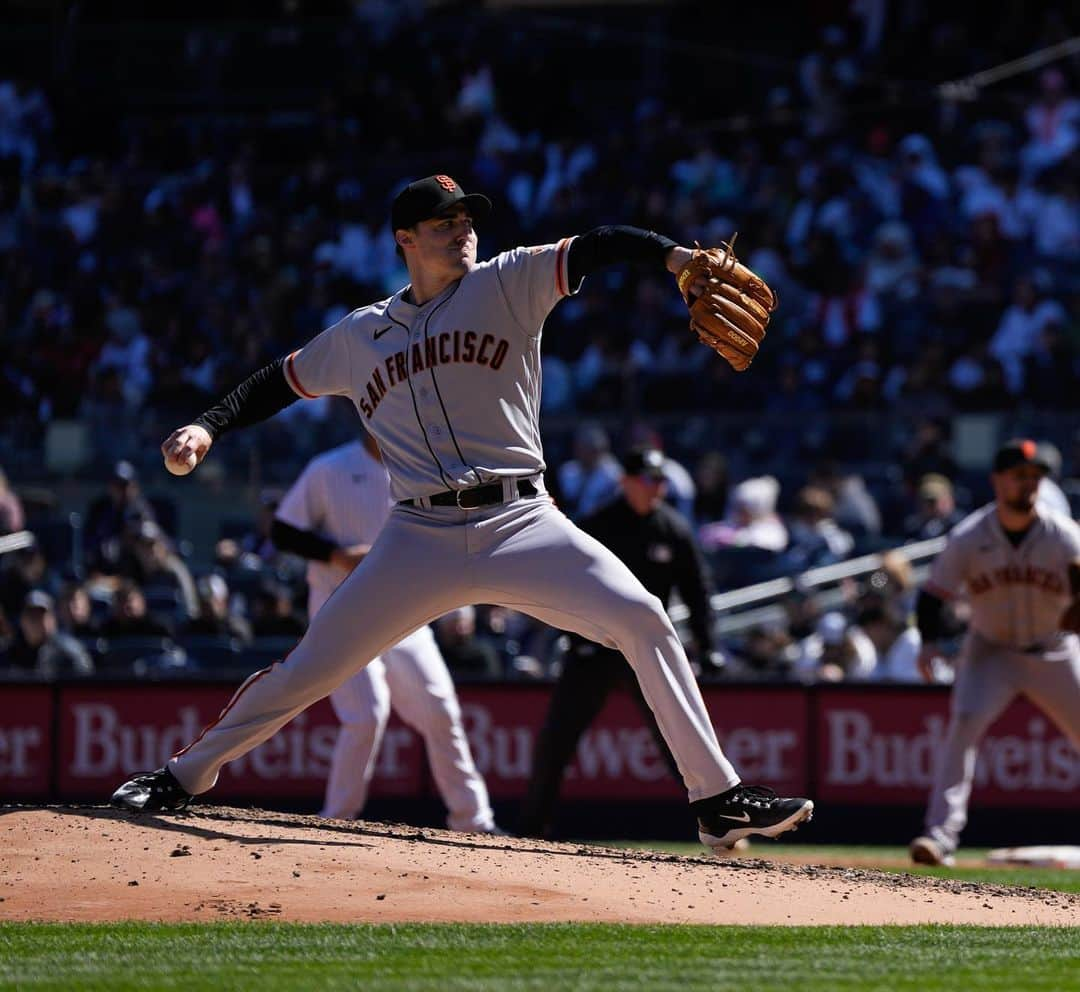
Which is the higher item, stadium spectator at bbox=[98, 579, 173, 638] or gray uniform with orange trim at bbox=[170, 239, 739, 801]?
gray uniform with orange trim at bbox=[170, 239, 739, 801]

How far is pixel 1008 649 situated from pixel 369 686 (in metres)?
3.10

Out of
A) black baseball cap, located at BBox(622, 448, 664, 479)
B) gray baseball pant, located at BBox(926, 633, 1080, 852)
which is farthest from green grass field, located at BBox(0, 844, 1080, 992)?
black baseball cap, located at BBox(622, 448, 664, 479)

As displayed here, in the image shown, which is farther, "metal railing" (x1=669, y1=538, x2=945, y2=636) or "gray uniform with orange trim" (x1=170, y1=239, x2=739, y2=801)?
"metal railing" (x1=669, y1=538, x2=945, y2=636)

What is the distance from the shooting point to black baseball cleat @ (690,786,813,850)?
629cm

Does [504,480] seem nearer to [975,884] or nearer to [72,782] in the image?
[975,884]

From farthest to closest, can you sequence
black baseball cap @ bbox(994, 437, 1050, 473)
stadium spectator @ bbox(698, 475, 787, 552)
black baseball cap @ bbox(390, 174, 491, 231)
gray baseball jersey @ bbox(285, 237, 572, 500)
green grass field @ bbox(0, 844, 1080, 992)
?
stadium spectator @ bbox(698, 475, 787, 552) → black baseball cap @ bbox(994, 437, 1050, 473) → black baseball cap @ bbox(390, 174, 491, 231) → gray baseball jersey @ bbox(285, 237, 572, 500) → green grass field @ bbox(0, 844, 1080, 992)

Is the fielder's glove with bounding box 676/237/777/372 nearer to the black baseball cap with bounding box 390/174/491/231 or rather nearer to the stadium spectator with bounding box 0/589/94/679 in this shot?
the black baseball cap with bounding box 390/174/491/231

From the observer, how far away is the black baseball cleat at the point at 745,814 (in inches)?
248

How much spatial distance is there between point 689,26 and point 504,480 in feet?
54.0

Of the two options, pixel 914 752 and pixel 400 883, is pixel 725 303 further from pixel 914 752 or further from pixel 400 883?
pixel 914 752

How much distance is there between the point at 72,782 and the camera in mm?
13039

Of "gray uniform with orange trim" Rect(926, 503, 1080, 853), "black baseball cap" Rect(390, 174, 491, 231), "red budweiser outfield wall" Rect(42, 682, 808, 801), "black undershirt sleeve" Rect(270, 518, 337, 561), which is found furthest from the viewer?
"red budweiser outfield wall" Rect(42, 682, 808, 801)

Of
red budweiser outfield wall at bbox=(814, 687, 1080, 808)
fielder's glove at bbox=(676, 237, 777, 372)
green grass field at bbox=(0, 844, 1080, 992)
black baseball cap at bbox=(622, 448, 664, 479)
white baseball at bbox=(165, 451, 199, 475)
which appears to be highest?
fielder's glove at bbox=(676, 237, 777, 372)

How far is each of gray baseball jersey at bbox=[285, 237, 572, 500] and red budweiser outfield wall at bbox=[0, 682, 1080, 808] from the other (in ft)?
20.7
